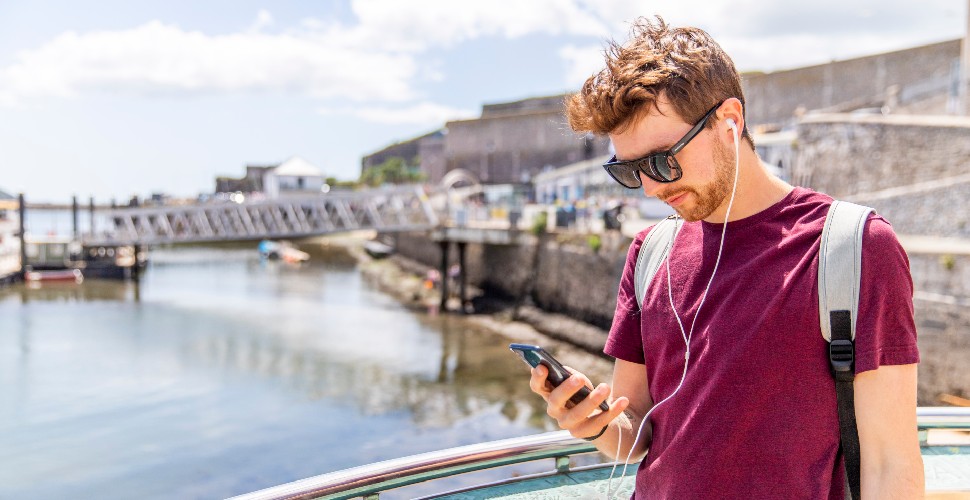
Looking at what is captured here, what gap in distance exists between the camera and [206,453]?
1223 cm

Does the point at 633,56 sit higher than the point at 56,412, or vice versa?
the point at 633,56

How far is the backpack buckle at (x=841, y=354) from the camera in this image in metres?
1.27

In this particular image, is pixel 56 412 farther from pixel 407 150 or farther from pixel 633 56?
pixel 407 150

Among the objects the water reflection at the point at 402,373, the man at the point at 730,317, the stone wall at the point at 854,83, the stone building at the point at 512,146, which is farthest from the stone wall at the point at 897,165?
the stone building at the point at 512,146

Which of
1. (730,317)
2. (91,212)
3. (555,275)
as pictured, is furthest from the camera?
(91,212)

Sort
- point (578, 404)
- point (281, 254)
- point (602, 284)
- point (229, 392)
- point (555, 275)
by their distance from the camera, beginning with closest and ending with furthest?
point (578, 404) < point (229, 392) < point (602, 284) < point (555, 275) < point (281, 254)

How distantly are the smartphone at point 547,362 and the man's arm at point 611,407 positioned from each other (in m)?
0.01

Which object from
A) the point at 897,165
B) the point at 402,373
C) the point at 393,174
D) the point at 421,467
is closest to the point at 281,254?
the point at 393,174

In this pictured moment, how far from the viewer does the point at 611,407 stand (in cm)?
156

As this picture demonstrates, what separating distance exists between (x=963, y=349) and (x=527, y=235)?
1457 cm

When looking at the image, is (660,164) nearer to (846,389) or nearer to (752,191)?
(752,191)

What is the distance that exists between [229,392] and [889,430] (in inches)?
664

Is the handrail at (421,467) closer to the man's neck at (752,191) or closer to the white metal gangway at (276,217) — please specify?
the man's neck at (752,191)

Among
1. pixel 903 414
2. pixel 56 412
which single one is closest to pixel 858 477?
pixel 903 414
